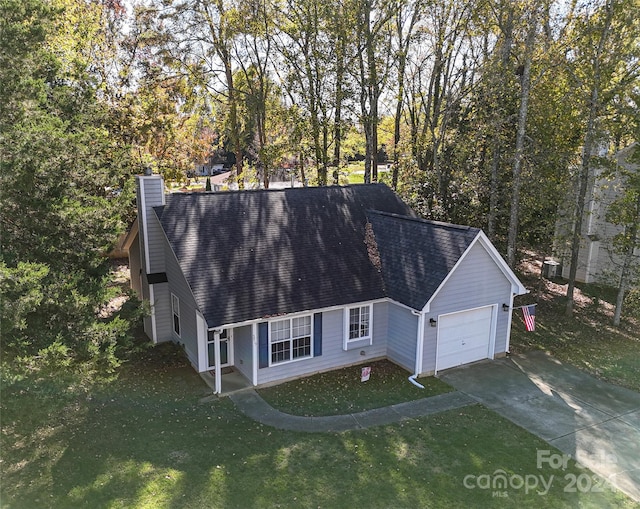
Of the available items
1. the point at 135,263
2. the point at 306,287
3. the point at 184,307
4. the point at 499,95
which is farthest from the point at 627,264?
the point at 135,263

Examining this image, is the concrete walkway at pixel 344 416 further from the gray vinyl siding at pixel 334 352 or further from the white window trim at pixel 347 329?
the white window trim at pixel 347 329

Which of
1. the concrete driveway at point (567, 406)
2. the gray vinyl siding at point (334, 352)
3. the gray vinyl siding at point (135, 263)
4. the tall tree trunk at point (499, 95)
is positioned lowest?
the concrete driveway at point (567, 406)

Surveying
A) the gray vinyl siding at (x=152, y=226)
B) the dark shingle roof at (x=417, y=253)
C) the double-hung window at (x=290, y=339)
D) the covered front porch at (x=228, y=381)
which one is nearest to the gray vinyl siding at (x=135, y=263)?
the gray vinyl siding at (x=152, y=226)

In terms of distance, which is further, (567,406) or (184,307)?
(184,307)

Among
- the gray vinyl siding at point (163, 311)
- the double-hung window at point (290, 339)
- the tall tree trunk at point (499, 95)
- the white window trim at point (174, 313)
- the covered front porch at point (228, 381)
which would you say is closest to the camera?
the covered front porch at point (228, 381)

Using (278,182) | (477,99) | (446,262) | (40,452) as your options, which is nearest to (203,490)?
(40,452)

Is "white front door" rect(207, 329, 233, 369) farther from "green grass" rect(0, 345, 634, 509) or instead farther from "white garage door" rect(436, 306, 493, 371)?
"white garage door" rect(436, 306, 493, 371)

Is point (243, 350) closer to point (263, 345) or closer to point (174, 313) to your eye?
point (263, 345)
